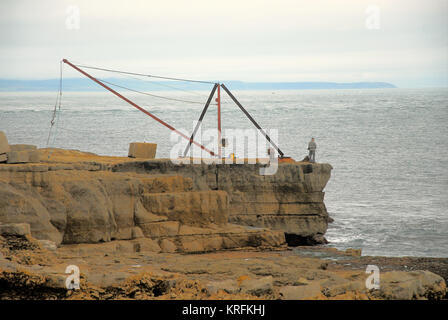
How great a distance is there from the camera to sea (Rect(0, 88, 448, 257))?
3700cm

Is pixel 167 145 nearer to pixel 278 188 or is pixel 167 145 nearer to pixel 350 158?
pixel 350 158

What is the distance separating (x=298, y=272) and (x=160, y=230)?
7397mm

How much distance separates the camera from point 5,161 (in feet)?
77.2

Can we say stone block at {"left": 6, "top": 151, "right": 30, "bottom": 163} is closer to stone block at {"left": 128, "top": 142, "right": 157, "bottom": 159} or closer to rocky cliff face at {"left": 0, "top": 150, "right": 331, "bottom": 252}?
rocky cliff face at {"left": 0, "top": 150, "right": 331, "bottom": 252}

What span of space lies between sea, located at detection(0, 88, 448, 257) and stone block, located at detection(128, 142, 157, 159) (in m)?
3.57

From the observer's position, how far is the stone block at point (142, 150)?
2930 cm

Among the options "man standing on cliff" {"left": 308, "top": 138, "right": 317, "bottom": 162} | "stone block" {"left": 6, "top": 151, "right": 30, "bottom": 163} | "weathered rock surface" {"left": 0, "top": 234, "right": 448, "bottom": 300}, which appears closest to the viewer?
"weathered rock surface" {"left": 0, "top": 234, "right": 448, "bottom": 300}

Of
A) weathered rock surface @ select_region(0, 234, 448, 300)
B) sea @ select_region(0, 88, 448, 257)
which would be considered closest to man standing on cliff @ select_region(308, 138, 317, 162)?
sea @ select_region(0, 88, 448, 257)

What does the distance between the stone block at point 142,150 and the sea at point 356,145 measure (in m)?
3.57

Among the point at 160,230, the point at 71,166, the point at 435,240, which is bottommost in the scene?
the point at 435,240

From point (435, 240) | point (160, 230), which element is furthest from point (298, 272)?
point (435, 240)

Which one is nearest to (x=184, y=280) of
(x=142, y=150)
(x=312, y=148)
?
(x=142, y=150)

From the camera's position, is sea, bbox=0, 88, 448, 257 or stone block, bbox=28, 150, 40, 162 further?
sea, bbox=0, 88, 448, 257

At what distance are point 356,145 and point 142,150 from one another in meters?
48.2
